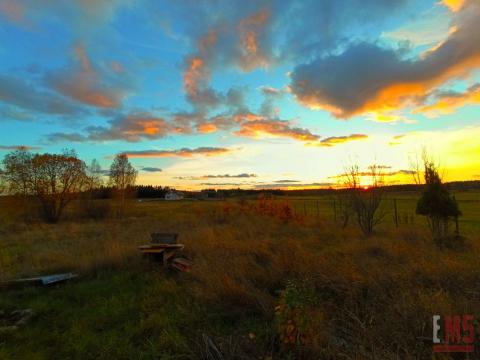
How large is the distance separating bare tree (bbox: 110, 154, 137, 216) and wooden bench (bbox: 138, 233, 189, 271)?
2827 centimetres

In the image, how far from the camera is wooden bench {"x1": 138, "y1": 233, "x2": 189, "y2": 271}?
23.7 feet

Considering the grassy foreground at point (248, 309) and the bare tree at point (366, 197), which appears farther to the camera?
the bare tree at point (366, 197)

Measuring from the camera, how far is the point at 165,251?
7566 mm

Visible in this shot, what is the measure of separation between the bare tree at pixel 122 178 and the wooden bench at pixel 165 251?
1113 inches

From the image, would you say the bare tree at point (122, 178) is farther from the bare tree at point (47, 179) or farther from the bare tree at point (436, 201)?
the bare tree at point (436, 201)

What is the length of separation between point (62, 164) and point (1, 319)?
29.5 metres

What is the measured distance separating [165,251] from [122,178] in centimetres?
2998

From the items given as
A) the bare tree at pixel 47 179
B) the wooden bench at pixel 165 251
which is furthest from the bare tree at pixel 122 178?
the wooden bench at pixel 165 251

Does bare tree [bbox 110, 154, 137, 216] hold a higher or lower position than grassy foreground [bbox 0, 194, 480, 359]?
higher

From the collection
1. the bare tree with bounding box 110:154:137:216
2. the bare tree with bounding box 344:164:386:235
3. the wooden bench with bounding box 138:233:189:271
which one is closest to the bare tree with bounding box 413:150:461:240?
the bare tree with bounding box 344:164:386:235

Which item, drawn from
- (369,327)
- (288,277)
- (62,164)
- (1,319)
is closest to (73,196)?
(62,164)

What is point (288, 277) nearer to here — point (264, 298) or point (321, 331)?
point (264, 298)

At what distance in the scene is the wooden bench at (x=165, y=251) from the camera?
23.7ft

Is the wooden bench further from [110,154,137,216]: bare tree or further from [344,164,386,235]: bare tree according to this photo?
[110,154,137,216]: bare tree
